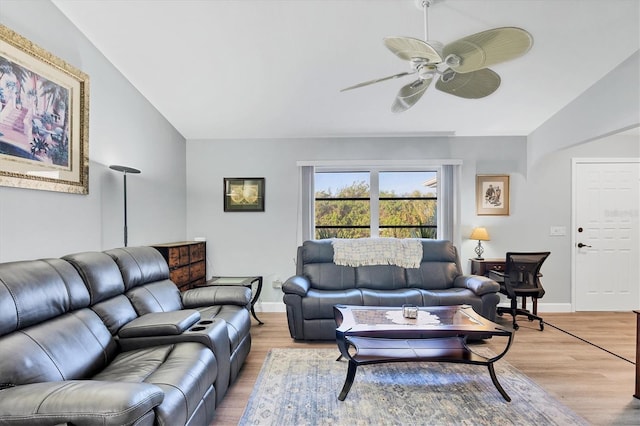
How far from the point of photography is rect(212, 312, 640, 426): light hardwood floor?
2.21m

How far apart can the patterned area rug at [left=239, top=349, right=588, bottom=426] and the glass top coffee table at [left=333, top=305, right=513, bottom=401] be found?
0.15 metres

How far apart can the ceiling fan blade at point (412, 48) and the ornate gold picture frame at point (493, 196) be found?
3.15 m

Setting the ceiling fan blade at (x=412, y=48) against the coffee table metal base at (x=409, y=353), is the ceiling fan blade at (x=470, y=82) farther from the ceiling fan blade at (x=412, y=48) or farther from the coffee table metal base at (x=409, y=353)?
the coffee table metal base at (x=409, y=353)

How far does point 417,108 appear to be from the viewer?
3.85 m

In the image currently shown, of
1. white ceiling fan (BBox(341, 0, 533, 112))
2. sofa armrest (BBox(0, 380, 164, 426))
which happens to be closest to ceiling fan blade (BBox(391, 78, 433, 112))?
white ceiling fan (BBox(341, 0, 533, 112))

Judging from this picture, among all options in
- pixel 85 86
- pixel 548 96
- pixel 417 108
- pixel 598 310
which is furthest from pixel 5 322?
pixel 598 310

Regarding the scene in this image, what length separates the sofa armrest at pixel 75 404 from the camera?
43.8 inches

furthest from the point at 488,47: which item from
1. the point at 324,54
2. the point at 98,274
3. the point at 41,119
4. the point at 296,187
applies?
the point at 296,187

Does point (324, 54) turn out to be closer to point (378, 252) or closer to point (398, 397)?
point (378, 252)

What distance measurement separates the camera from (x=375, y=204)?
15.2 feet

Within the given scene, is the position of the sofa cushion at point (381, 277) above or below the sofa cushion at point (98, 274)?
below

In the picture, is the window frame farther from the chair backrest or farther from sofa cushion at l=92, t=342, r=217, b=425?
sofa cushion at l=92, t=342, r=217, b=425

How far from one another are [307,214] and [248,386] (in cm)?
245

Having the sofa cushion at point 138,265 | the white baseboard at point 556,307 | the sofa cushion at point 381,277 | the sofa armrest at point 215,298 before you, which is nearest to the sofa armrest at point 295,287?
the sofa armrest at point 215,298
